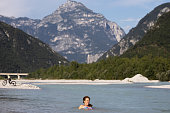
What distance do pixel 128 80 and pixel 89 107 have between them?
119m

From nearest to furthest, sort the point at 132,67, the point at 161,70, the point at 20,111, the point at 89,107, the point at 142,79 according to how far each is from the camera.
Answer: the point at 20,111 → the point at 89,107 → the point at 142,79 → the point at 161,70 → the point at 132,67

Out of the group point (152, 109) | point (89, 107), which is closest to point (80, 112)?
point (89, 107)

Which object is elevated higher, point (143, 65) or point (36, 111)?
point (143, 65)

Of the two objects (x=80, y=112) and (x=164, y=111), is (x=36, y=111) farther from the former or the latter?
(x=164, y=111)

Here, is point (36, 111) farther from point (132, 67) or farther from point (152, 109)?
point (132, 67)

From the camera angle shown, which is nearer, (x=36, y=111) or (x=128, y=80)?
(x=36, y=111)

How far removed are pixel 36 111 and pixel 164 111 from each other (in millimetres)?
13424

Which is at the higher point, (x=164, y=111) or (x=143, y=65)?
(x=143, y=65)

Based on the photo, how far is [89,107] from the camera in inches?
1619

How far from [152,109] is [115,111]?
4728 mm

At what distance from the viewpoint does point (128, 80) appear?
520 feet

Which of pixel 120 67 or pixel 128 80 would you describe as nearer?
pixel 128 80

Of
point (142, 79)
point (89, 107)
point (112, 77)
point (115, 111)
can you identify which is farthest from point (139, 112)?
point (112, 77)

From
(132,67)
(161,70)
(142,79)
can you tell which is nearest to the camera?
(142,79)
